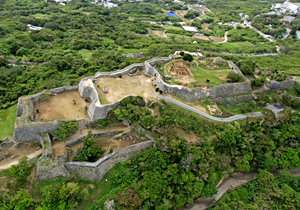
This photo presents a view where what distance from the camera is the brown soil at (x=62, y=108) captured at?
37906 millimetres

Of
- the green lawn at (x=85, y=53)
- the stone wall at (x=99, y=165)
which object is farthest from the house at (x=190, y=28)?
the stone wall at (x=99, y=165)

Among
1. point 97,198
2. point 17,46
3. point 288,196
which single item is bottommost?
point 288,196

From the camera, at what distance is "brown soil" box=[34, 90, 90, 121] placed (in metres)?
37.9

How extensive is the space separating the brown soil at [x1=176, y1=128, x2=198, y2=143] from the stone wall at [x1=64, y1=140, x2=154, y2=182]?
9.54 metres

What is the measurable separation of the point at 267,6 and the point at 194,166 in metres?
208

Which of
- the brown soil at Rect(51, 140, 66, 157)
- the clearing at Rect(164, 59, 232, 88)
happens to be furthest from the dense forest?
the clearing at Rect(164, 59, 232, 88)

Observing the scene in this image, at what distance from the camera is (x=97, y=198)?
30.9 m

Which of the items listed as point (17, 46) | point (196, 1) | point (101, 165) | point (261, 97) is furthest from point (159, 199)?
point (196, 1)

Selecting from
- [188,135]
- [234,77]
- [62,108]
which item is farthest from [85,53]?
[234,77]

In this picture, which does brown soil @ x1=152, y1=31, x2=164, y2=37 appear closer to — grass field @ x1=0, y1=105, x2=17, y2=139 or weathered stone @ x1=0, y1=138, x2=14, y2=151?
grass field @ x1=0, y1=105, x2=17, y2=139

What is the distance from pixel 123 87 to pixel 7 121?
26.5 metres

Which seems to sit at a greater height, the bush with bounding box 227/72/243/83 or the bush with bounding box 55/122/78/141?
the bush with bounding box 227/72/243/83

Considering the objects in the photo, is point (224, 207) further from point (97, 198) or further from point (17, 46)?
point (17, 46)

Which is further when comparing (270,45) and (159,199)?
(270,45)
